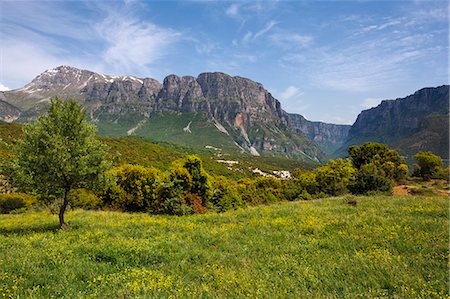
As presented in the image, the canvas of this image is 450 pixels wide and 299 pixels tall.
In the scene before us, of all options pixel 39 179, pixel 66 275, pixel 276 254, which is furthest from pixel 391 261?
pixel 39 179

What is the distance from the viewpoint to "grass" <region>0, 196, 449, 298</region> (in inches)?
293

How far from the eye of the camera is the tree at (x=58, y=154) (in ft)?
55.7

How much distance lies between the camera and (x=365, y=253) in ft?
33.9

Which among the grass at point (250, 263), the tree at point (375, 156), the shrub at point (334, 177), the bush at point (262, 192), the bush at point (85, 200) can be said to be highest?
the tree at point (375, 156)

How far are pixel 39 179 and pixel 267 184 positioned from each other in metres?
68.1

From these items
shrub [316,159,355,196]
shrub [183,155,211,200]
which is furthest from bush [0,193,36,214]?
shrub [316,159,355,196]

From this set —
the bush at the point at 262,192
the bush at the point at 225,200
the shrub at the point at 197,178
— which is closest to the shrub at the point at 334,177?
the bush at the point at 262,192

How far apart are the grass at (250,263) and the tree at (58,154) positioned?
4020 millimetres

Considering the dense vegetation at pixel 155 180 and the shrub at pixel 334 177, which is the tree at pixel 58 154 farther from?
the shrub at pixel 334 177

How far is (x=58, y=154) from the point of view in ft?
55.6

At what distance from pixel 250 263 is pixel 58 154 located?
13550mm

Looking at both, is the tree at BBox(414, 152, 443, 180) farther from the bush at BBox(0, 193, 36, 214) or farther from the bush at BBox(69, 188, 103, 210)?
the bush at BBox(0, 193, 36, 214)

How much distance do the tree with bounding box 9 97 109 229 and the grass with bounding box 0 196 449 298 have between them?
158 inches

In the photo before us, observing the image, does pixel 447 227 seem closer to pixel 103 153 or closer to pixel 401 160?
pixel 103 153
